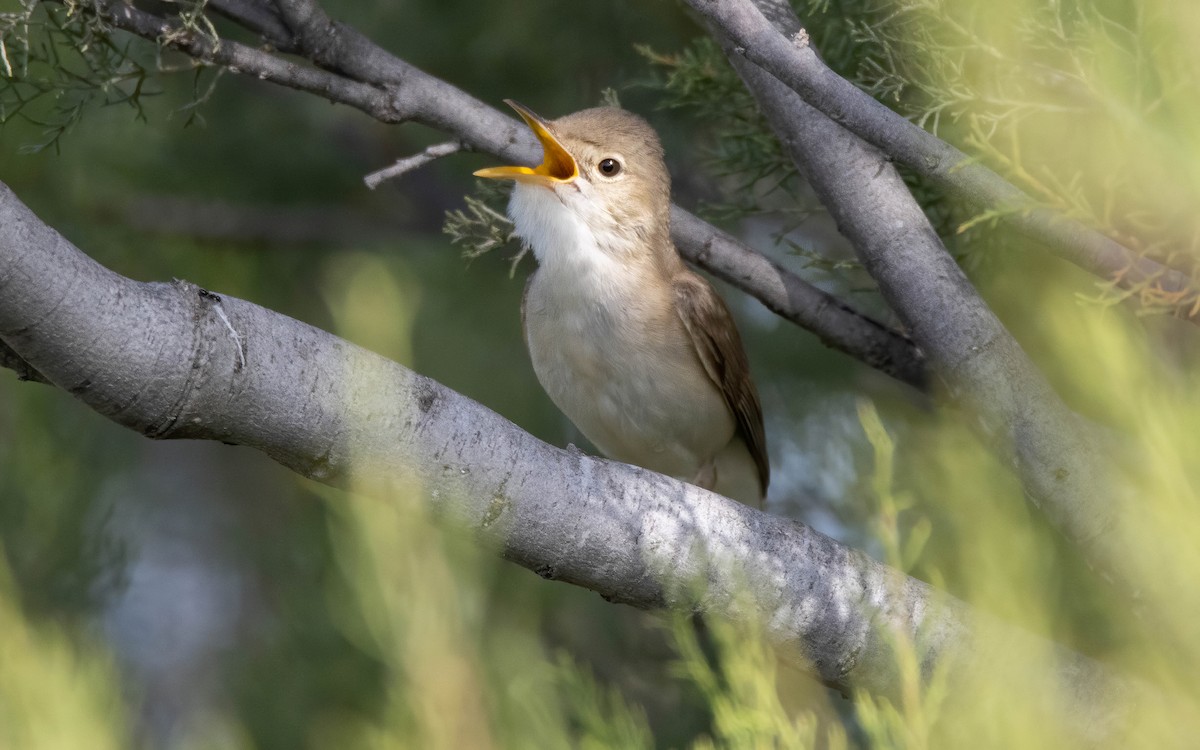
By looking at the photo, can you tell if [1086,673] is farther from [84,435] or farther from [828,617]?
[84,435]

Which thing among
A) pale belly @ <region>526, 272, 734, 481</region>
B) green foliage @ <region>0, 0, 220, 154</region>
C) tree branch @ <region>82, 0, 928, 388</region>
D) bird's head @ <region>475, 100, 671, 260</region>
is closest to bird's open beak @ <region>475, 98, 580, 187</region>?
bird's head @ <region>475, 100, 671, 260</region>

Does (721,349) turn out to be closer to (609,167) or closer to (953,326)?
(609,167)

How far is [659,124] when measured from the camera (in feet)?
17.1

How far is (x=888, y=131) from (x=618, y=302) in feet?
5.58

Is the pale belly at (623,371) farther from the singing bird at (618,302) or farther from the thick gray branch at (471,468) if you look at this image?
the thick gray branch at (471,468)

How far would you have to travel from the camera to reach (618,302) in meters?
4.32

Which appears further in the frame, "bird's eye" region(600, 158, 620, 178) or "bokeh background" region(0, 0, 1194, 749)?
"bird's eye" region(600, 158, 620, 178)

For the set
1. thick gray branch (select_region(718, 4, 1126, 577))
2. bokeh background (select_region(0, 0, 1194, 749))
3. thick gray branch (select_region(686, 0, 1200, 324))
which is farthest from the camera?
bokeh background (select_region(0, 0, 1194, 749))

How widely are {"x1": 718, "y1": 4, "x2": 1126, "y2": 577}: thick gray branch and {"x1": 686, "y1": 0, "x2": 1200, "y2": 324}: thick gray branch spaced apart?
32 cm

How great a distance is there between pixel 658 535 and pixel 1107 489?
0.96 metres

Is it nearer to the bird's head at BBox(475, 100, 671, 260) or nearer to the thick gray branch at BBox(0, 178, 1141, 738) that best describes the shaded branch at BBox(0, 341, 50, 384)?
the thick gray branch at BBox(0, 178, 1141, 738)

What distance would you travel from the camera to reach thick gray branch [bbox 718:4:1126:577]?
2779 millimetres

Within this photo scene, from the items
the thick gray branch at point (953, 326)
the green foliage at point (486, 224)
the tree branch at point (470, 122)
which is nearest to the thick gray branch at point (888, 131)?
the thick gray branch at point (953, 326)

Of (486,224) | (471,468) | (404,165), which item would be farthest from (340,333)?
(471,468)
